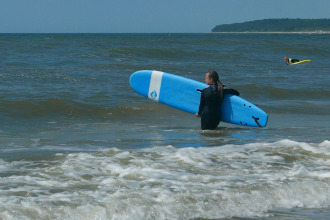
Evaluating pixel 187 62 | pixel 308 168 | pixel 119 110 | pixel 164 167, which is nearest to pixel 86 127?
pixel 119 110

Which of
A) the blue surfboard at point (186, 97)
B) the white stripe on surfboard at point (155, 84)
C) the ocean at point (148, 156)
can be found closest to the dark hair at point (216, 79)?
the blue surfboard at point (186, 97)

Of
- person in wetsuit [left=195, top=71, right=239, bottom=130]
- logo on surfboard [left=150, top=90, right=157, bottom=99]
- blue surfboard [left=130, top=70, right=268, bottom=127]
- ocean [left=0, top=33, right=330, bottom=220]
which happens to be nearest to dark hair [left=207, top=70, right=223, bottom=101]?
person in wetsuit [left=195, top=71, right=239, bottom=130]

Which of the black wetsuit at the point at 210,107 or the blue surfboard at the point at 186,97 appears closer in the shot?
the black wetsuit at the point at 210,107

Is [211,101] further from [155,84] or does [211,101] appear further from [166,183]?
[166,183]

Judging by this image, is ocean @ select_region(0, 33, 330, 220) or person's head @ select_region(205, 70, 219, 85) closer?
ocean @ select_region(0, 33, 330, 220)

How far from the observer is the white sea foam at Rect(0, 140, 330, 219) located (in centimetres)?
502

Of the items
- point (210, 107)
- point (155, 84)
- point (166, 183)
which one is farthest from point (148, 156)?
point (155, 84)

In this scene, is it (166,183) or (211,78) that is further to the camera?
(211,78)

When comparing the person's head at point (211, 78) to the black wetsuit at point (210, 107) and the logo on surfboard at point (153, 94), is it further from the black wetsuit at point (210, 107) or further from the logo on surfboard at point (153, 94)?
the logo on surfboard at point (153, 94)

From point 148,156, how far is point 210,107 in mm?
2272

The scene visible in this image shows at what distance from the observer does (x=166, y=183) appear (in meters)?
5.78

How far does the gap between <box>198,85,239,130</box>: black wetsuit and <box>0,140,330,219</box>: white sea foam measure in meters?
1.57

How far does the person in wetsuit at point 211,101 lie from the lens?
883 cm

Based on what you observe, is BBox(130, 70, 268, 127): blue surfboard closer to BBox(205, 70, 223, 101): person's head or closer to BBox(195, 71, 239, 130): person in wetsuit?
BBox(195, 71, 239, 130): person in wetsuit
